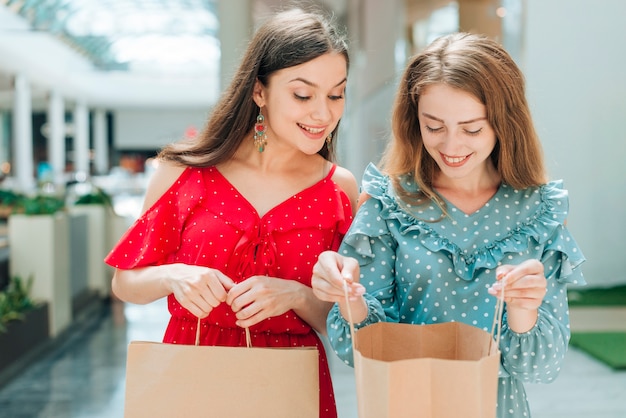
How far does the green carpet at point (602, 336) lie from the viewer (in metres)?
5.42

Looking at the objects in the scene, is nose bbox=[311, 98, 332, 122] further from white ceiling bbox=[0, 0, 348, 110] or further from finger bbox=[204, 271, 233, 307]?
white ceiling bbox=[0, 0, 348, 110]

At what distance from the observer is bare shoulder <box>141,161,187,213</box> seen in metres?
1.86

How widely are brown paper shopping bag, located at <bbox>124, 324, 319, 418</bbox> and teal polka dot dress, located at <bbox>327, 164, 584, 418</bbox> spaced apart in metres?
0.12

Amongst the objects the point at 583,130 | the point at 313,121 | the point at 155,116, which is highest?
the point at 313,121

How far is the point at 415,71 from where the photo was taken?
1.66 metres

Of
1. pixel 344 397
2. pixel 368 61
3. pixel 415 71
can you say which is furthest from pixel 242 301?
pixel 368 61

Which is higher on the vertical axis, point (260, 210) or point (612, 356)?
point (260, 210)

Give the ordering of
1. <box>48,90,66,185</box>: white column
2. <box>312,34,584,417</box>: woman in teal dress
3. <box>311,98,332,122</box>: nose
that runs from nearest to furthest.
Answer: <box>312,34,584,417</box>: woman in teal dress, <box>311,98,332,122</box>: nose, <box>48,90,66,185</box>: white column

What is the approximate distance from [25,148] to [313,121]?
21363mm

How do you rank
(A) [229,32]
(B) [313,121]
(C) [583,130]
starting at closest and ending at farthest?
(B) [313,121] < (C) [583,130] < (A) [229,32]

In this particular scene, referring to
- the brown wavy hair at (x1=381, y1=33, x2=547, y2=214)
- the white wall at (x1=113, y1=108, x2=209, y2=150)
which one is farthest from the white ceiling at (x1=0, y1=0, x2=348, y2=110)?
the brown wavy hair at (x1=381, y1=33, x2=547, y2=214)

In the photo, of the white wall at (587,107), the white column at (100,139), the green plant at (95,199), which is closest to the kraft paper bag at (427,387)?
the white wall at (587,107)

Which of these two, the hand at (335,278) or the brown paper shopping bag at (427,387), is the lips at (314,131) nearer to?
the hand at (335,278)

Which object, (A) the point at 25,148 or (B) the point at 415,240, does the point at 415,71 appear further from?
(A) the point at 25,148
